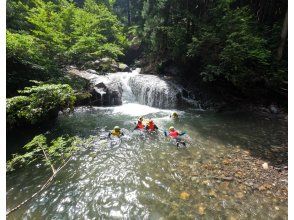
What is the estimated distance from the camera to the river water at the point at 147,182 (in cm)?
475

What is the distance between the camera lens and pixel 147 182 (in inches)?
231

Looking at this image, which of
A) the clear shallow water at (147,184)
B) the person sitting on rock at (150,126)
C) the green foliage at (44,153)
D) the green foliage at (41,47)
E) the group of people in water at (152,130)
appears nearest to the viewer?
the green foliage at (44,153)

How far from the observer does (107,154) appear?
7.48 m

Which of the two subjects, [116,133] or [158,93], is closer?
[116,133]

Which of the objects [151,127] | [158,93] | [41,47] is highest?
[41,47]

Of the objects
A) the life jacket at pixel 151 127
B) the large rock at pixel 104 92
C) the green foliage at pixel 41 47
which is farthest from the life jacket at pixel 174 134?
the large rock at pixel 104 92

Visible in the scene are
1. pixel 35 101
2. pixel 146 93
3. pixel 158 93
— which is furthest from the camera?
pixel 146 93

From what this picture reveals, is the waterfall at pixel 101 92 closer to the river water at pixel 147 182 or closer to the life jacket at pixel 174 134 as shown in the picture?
the river water at pixel 147 182

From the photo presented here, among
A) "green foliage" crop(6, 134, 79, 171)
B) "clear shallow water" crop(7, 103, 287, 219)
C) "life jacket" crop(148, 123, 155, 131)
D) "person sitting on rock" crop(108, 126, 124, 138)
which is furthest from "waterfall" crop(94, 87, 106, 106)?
"green foliage" crop(6, 134, 79, 171)

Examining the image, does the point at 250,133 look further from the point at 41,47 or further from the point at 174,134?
the point at 41,47

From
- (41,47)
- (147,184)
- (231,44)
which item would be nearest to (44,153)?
(147,184)

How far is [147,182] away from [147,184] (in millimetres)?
97

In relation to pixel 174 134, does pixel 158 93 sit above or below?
above

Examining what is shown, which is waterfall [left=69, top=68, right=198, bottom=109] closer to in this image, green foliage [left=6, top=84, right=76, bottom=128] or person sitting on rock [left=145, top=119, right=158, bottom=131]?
person sitting on rock [left=145, top=119, right=158, bottom=131]
